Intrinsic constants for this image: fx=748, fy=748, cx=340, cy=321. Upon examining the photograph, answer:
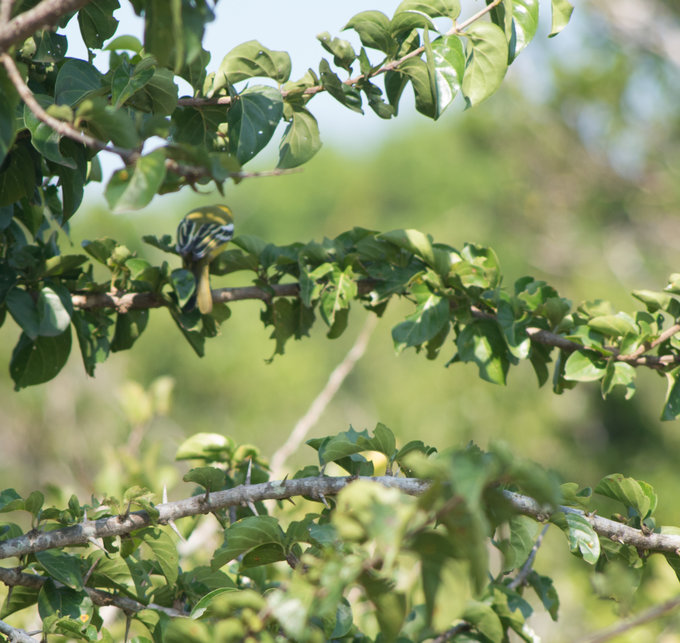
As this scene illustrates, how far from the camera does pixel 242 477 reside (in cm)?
124

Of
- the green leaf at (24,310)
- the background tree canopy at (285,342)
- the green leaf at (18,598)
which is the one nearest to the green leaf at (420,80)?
the background tree canopy at (285,342)

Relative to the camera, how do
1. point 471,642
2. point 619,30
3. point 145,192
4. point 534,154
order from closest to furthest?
1. point 145,192
2. point 471,642
3. point 619,30
4. point 534,154

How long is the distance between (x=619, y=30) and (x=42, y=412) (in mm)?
6501

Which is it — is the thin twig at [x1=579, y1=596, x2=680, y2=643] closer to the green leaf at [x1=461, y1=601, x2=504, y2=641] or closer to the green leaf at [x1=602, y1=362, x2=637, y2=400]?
the green leaf at [x1=461, y1=601, x2=504, y2=641]

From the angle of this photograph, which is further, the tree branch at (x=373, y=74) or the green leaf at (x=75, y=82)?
the tree branch at (x=373, y=74)

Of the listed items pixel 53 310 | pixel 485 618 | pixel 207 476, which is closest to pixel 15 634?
pixel 207 476

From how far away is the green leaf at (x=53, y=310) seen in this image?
40.3 inches

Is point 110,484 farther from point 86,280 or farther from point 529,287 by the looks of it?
point 529,287

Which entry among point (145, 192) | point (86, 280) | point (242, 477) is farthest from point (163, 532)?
point (145, 192)

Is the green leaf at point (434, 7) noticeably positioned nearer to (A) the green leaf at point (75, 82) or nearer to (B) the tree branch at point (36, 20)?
(A) the green leaf at point (75, 82)

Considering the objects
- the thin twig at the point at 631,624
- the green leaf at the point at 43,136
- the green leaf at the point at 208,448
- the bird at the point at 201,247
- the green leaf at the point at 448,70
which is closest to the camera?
the thin twig at the point at 631,624

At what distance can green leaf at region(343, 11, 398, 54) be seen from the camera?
99 cm

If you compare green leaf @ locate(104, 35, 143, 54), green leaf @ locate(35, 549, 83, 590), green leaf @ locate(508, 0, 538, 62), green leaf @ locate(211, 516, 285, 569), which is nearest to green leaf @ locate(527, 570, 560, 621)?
green leaf @ locate(211, 516, 285, 569)

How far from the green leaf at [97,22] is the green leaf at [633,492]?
0.87 m
